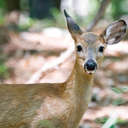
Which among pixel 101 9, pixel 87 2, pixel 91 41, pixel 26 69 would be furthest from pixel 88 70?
pixel 87 2

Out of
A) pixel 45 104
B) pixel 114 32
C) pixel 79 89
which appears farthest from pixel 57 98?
pixel 114 32

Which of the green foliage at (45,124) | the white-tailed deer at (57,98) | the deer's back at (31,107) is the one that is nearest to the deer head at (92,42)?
the white-tailed deer at (57,98)

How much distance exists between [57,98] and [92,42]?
842mm

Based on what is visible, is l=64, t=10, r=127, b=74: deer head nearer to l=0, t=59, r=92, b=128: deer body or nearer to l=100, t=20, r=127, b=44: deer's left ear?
l=100, t=20, r=127, b=44: deer's left ear

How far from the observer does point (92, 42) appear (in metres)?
4.98

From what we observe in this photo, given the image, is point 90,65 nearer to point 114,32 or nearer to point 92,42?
point 92,42

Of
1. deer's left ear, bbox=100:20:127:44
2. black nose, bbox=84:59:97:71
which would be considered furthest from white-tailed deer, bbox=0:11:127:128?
deer's left ear, bbox=100:20:127:44

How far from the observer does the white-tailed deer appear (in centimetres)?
458

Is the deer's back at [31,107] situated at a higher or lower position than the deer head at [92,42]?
lower

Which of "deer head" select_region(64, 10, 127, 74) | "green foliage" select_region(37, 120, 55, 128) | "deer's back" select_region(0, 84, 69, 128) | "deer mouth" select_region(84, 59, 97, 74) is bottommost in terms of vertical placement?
"green foliage" select_region(37, 120, 55, 128)

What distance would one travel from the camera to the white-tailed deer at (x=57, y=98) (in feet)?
15.0

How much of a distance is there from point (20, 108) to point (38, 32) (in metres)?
7.77

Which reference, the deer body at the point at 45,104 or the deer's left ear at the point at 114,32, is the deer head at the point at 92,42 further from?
the deer body at the point at 45,104

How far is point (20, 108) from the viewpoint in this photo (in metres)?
4.64
